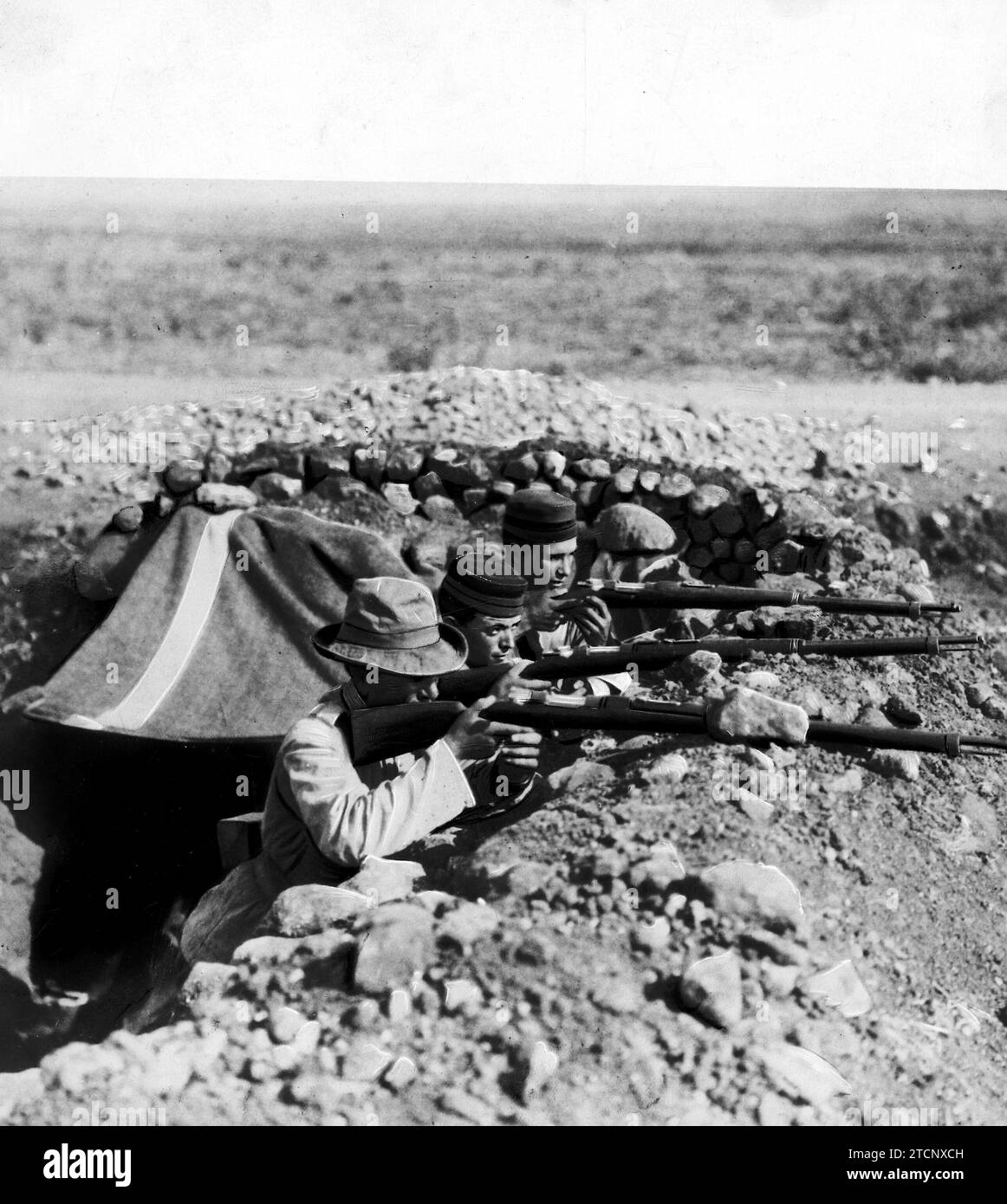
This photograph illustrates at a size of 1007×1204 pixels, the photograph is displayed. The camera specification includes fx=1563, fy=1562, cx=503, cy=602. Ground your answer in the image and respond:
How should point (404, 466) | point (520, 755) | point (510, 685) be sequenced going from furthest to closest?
1. point (404, 466)
2. point (510, 685)
3. point (520, 755)

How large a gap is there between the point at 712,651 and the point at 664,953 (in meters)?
1.81

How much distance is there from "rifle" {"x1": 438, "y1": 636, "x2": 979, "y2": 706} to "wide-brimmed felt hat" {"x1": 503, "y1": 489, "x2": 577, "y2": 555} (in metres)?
0.76

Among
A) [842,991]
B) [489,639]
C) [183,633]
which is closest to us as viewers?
[842,991]

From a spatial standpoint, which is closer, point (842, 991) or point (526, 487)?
point (842, 991)

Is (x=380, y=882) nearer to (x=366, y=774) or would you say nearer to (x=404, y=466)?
(x=366, y=774)

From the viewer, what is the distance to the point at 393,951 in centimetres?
666

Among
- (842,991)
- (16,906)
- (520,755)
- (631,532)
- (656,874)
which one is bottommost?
(16,906)

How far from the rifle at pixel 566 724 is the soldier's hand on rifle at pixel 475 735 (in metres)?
0.04

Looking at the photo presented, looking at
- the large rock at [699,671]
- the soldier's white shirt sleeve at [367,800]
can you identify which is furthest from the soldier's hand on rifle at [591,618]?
the soldier's white shirt sleeve at [367,800]

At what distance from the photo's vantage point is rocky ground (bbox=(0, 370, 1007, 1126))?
6.39 meters

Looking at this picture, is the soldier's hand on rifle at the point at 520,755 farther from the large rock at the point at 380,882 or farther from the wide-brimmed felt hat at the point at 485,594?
the wide-brimmed felt hat at the point at 485,594

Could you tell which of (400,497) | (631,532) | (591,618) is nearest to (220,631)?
(400,497)

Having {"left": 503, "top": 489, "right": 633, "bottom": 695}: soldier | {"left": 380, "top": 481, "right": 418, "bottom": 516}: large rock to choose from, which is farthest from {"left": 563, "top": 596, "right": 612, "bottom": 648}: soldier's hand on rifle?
{"left": 380, "top": 481, "right": 418, "bottom": 516}: large rock

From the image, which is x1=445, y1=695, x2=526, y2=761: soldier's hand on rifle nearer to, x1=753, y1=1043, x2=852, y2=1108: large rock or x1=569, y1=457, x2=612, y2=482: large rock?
x1=753, y1=1043, x2=852, y2=1108: large rock
